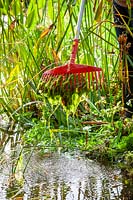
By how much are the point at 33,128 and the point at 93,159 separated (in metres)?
0.47

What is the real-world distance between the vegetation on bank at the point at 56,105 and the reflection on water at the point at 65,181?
102mm

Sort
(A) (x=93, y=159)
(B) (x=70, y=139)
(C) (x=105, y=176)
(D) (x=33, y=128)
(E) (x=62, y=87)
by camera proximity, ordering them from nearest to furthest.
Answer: (E) (x=62, y=87)
(C) (x=105, y=176)
(A) (x=93, y=159)
(B) (x=70, y=139)
(D) (x=33, y=128)

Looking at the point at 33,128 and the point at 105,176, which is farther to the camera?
the point at 33,128

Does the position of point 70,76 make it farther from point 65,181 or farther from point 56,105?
point 56,105

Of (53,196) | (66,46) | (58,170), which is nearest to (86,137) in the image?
(58,170)

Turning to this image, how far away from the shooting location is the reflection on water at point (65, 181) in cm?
196

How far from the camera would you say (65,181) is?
2098 millimetres

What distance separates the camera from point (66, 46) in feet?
10.1

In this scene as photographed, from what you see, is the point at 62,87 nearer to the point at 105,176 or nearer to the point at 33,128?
the point at 105,176

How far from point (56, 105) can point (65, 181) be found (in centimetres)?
49

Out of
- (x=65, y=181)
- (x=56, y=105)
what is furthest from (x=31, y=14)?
(x=65, y=181)

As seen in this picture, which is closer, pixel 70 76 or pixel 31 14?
pixel 70 76

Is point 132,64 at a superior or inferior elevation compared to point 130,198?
superior

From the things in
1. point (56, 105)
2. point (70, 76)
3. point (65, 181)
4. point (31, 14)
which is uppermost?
point (31, 14)
